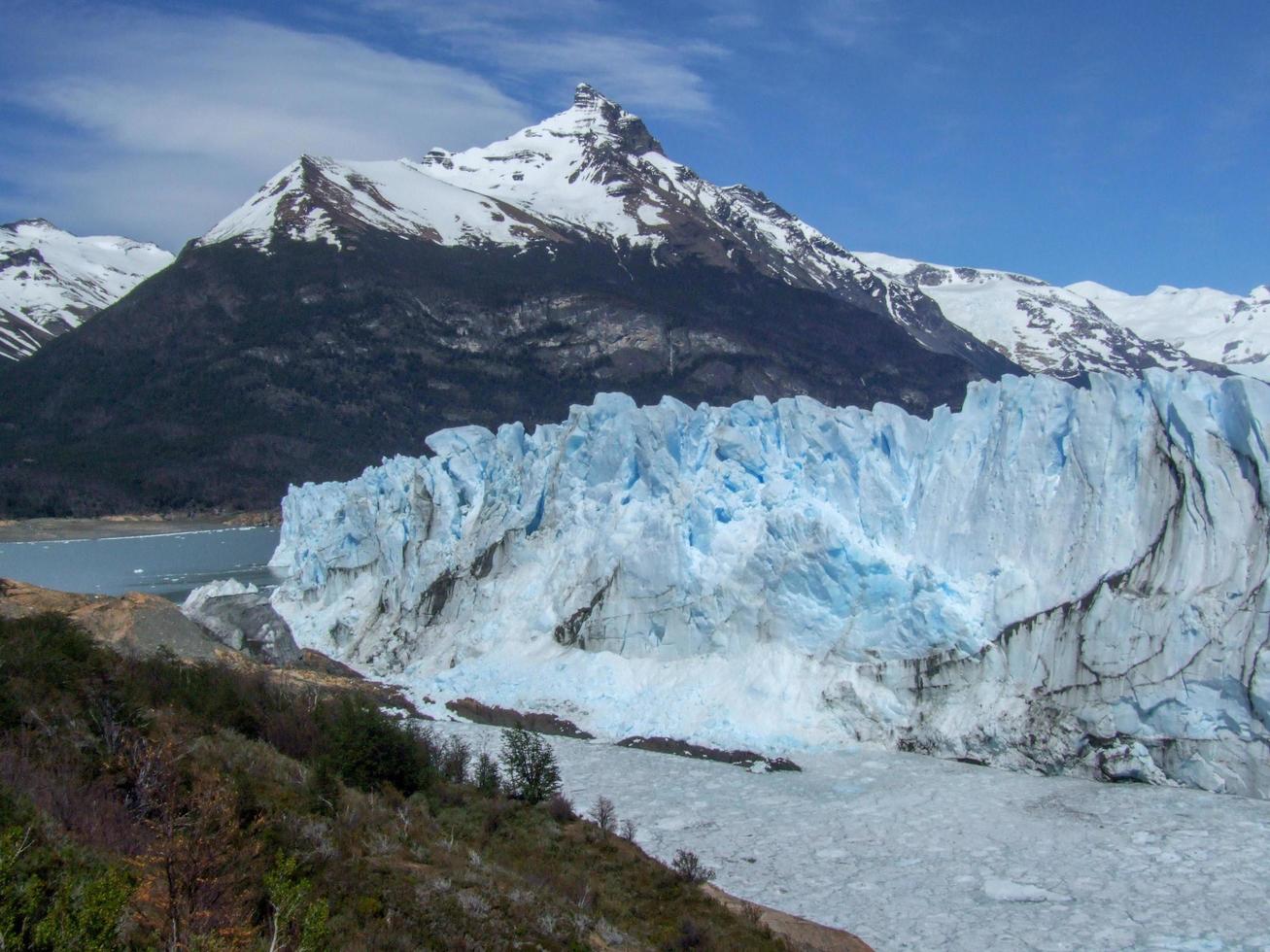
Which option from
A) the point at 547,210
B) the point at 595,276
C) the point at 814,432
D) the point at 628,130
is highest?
the point at 628,130

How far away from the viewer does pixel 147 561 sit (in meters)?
54.2

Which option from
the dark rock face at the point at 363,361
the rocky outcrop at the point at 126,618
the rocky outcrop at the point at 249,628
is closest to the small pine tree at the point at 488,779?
the rocky outcrop at the point at 126,618

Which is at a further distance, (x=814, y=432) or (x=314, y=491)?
(x=314, y=491)

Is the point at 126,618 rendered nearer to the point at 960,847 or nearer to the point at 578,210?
the point at 960,847

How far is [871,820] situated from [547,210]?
141 metres

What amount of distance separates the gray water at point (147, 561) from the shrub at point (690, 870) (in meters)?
28.5

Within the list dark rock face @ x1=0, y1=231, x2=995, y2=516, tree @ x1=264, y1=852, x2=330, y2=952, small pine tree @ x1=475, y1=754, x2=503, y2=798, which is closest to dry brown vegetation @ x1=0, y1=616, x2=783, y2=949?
tree @ x1=264, y1=852, x2=330, y2=952

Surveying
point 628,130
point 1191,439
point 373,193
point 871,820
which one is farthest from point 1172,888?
point 628,130

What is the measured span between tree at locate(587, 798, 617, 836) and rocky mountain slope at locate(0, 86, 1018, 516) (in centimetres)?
7707

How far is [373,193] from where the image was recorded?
447 ft

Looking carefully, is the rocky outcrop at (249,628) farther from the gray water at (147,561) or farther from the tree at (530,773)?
the gray water at (147,561)

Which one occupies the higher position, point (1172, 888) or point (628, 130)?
point (628, 130)

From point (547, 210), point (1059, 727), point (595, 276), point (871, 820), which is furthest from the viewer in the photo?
point (547, 210)

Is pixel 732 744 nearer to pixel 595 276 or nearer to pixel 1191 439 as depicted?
pixel 1191 439
